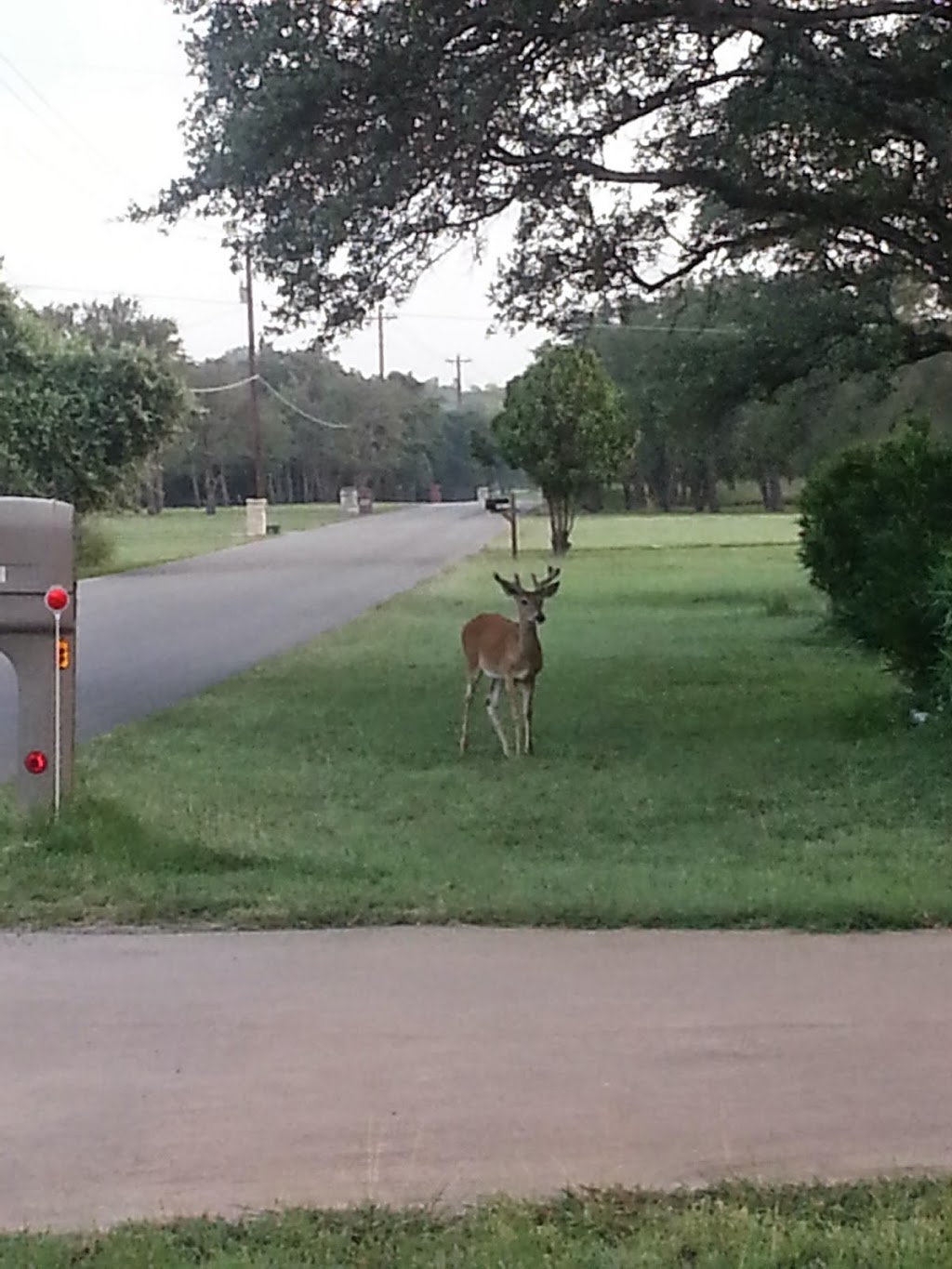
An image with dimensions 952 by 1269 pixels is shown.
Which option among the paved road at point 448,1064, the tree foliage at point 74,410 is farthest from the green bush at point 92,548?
the paved road at point 448,1064

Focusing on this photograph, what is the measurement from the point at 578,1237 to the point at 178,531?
68880mm

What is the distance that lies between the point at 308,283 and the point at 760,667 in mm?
7441

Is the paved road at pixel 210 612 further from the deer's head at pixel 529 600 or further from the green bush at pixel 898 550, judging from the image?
the green bush at pixel 898 550

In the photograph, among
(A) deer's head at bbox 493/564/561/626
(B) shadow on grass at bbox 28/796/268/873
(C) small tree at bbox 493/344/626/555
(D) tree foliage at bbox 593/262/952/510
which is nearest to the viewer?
(B) shadow on grass at bbox 28/796/268/873

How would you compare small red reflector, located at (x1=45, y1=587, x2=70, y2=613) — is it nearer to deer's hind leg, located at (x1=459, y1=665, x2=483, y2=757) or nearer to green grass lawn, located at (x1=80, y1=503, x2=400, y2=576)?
deer's hind leg, located at (x1=459, y1=665, x2=483, y2=757)

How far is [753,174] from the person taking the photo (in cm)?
1659

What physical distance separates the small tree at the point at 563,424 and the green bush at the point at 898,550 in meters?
27.5

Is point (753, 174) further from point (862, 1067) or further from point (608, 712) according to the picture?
point (862, 1067)

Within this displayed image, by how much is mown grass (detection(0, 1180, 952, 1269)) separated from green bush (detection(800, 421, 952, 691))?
8727 mm

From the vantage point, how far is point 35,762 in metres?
9.06

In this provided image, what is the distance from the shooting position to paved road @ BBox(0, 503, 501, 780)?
18406 mm

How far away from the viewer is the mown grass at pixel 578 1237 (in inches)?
163

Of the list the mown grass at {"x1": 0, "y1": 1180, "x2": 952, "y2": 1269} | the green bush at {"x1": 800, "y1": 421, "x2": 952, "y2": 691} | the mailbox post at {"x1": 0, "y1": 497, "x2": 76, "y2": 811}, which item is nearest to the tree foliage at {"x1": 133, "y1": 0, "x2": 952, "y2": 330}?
the green bush at {"x1": 800, "y1": 421, "x2": 952, "y2": 691}

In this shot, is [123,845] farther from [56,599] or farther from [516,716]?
[516,716]
